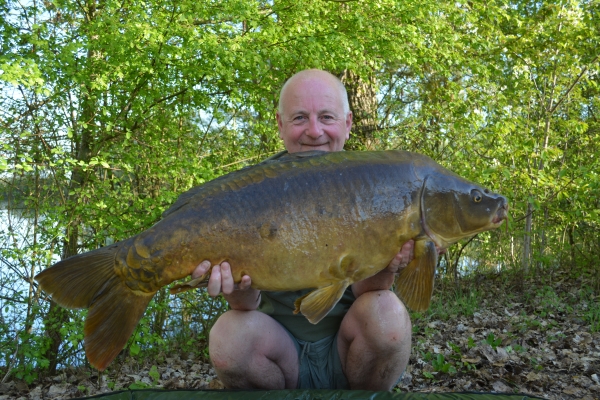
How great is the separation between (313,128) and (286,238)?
0.80 metres

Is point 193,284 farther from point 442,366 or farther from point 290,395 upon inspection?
point 442,366

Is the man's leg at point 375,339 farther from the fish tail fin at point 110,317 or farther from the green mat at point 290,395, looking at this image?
the fish tail fin at point 110,317

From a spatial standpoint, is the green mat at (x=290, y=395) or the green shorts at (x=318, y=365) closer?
the green mat at (x=290, y=395)

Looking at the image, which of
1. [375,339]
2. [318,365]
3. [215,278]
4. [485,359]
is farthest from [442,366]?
[215,278]

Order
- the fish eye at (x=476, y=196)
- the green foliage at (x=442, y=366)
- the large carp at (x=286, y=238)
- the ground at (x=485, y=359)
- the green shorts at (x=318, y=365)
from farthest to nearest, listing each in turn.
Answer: the green foliage at (x=442, y=366) → the ground at (x=485, y=359) → the green shorts at (x=318, y=365) → the fish eye at (x=476, y=196) → the large carp at (x=286, y=238)

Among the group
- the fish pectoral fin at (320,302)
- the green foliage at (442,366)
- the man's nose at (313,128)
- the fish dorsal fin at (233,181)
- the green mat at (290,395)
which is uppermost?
the man's nose at (313,128)

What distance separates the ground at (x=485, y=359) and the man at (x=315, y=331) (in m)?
0.94

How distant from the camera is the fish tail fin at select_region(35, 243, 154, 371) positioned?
1854 millimetres

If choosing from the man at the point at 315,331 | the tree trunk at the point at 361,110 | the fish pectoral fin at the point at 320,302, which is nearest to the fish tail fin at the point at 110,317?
the man at the point at 315,331

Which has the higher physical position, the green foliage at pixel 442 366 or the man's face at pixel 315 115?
the man's face at pixel 315 115

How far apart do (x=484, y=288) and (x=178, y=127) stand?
13.1 feet

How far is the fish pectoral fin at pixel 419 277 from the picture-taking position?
1900 millimetres

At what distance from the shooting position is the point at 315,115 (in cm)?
252

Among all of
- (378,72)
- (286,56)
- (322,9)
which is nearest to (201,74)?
(286,56)
